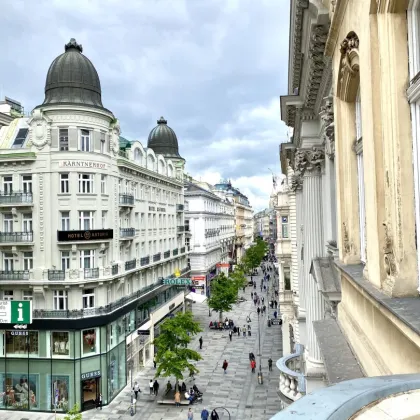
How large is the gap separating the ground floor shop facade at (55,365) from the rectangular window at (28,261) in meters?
3.88

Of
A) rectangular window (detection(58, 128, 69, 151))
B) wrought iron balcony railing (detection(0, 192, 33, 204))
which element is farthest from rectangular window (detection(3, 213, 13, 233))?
rectangular window (detection(58, 128, 69, 151))

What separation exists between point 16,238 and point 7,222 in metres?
1.81

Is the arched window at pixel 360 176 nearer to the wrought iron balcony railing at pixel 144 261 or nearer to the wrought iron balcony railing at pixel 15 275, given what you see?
the wrought iron balcony railing at pixel 15 275

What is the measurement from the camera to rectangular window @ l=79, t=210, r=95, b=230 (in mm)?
32062

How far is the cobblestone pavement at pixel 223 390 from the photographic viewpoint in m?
29.5

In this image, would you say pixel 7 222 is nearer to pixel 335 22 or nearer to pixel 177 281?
pixel 177 281

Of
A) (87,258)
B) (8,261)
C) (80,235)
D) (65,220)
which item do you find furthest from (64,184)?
(8,261)

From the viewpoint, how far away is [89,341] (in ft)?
104

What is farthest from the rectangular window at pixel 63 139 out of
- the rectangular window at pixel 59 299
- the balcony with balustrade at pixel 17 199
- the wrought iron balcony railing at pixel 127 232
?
the rectangular window at pixel 59 299

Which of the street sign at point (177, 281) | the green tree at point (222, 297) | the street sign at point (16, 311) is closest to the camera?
the street sign at point (16, 311)

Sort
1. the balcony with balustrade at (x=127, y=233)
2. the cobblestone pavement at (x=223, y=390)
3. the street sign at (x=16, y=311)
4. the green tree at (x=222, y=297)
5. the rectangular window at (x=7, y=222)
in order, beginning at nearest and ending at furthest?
the street sign at (x=16, y=311)
the cobblestone pavement at (x=223, y=390)
the rectangular window at (x=7, y=222)
the balcony with balustrade at (x=127, y=233)
the green tree at (x=222, y=297)

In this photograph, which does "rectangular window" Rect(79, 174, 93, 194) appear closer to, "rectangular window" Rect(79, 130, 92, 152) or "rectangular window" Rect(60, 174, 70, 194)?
"rectangular window" Rect(60, 174, 70, 194)

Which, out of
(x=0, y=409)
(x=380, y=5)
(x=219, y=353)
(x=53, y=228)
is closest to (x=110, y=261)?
(x=53, y=228)

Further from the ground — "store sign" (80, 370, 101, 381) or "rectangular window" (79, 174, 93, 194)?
"rectangular window" (79, 174, 93, 194)
